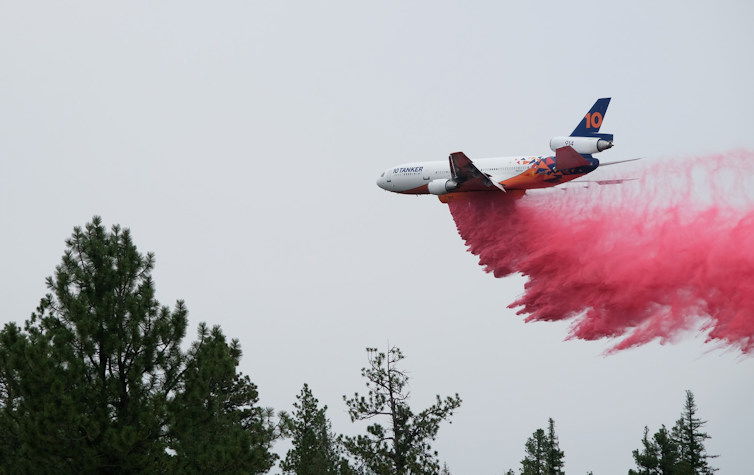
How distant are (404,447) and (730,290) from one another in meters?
15.5

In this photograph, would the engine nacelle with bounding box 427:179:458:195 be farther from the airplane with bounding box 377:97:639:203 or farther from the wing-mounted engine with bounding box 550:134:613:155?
the wing-mounted engine with bounding box 550:134:613:155

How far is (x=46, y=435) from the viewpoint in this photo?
119ft

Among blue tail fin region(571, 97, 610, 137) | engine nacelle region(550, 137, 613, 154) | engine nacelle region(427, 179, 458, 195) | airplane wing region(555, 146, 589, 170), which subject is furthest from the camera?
engine nacelle region(427, 179, 458, 195)

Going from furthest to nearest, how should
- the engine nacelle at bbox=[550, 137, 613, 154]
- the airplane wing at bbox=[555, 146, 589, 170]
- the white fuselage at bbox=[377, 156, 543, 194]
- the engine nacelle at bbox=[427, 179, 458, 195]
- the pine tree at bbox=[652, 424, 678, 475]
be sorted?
the pine tree at bbox=[652, 424, 678, 475]
the engine nacelle at bbox=[427, 179, 458, 195]
the white fuselage at bbox=[377, 156, 543, 194]
the engine nacelle at bbox=[550, 137, 613, 154]
the airplane wing at bbox=[555, 146, 589, 170]

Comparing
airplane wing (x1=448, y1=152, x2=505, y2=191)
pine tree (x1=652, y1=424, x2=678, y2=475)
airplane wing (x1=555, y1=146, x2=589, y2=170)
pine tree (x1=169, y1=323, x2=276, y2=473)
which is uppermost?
airplane wing (x1=448, y1=152, x2=505, y2=191)

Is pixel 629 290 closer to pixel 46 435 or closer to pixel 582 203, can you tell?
pixel 582 203

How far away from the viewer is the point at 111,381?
37594 mm

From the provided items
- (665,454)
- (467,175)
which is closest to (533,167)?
(467,175)

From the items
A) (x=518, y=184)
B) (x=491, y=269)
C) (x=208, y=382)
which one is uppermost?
(x=518, y=184)

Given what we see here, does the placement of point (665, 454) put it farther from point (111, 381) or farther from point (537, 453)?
point (111, 381)

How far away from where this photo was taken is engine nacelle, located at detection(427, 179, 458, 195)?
222 ft

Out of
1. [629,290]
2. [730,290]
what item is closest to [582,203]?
[629,290]

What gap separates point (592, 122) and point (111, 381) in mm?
35635

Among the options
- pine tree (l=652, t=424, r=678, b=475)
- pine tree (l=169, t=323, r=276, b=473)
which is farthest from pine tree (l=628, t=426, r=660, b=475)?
pine tree (l=169, t=323, r=276, b=473)
